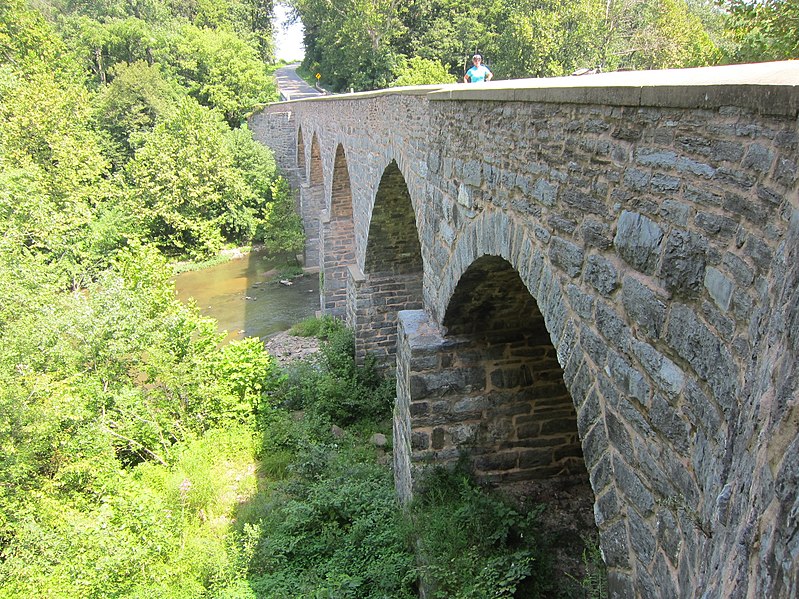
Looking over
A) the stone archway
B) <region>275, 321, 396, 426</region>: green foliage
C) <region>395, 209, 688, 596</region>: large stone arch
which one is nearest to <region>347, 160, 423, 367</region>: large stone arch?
<region>275, 321, 396, 426</region>: green foliage

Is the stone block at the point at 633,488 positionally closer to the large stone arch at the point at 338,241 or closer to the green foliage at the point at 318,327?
the green foliage at the point at 318,327

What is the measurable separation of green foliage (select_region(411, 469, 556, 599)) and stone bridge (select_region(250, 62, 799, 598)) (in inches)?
13.5

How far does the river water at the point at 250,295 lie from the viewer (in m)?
17.9

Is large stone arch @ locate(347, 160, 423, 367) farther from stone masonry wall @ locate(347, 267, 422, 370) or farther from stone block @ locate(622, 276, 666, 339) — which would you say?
stone block @ locate(622, 276, 666, 339)

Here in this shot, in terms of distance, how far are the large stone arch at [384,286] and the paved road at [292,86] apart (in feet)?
97.8

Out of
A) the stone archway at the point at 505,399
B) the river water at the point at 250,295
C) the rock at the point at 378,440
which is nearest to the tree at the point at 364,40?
the river water at the point at 250,295

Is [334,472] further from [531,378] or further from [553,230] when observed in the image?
[553,230]

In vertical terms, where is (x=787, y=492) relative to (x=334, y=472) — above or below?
above

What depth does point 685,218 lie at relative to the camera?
2.31 meters

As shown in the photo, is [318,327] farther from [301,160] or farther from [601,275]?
[601,275]

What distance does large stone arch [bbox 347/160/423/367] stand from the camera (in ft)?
36.3

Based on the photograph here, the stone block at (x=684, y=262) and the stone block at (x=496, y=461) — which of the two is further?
the stone block at (x=496, y=461)

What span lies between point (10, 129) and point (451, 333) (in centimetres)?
2174

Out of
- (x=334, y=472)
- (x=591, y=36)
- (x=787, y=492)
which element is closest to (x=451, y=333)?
(x=334, y=472)
